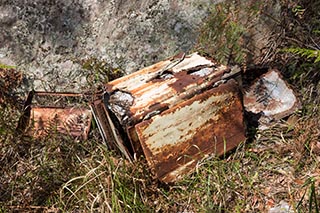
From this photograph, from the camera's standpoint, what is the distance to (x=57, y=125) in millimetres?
2852

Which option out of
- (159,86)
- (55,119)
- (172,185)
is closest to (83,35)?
(55,119)

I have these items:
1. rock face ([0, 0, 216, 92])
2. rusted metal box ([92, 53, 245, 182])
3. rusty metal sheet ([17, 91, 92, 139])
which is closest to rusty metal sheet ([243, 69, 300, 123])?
rusted metal box ([92, 53, 245, 182])

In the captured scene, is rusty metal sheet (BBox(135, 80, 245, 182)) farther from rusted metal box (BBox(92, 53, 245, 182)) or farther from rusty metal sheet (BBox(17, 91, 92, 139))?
rusty metal sheet (BBox(17, 91, 92, 139))

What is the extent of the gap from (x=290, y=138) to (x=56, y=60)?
A: 190 cm

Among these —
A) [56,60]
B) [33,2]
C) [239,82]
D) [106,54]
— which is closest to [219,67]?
[239,82]

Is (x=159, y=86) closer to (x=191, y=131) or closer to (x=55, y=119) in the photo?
(x=191, y=131)

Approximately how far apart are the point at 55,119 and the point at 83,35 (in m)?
0.88

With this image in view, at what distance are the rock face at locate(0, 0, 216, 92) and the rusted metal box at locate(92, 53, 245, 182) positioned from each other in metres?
0.70

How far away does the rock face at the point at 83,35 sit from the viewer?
10.7 feet

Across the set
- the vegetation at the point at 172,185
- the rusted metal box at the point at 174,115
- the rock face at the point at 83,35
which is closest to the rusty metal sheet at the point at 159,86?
the rusted metal box at the point at 174,115

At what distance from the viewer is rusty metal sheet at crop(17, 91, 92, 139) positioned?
9.19 ft

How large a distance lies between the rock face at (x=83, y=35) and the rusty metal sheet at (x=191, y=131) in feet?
3.01

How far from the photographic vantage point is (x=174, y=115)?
7.71ft

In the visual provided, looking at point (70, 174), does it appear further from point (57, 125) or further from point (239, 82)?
point (239, 82)
